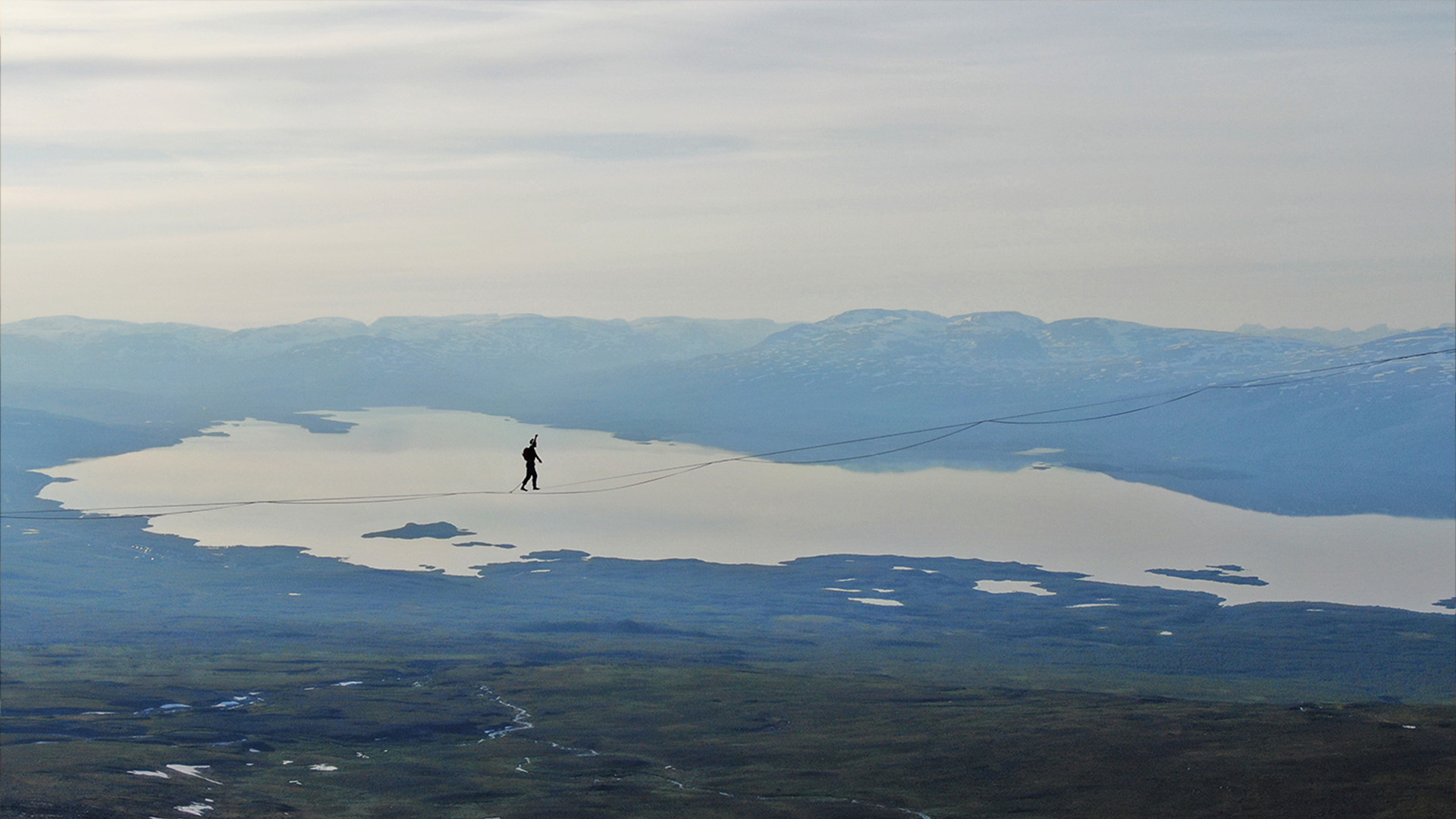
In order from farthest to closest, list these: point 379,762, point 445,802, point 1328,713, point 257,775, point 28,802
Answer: point 1328,713, point 379,762, point 257,775, point 445,802, point 28,802

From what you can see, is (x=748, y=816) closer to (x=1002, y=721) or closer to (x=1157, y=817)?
(x=1157, y=817)

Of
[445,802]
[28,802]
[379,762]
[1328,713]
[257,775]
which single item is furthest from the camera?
[1328,713]

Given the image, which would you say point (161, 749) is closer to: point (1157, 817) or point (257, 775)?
point (257, 775)

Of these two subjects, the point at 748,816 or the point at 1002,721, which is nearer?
the point at 748,816

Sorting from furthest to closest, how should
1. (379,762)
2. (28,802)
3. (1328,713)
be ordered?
(1328,713), (379,762), (28,802)

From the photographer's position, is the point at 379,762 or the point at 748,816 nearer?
the point at 748,816

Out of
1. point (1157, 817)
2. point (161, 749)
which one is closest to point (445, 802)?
point (161, 749)

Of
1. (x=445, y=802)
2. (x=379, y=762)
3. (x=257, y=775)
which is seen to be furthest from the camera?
(x=379, y=762)

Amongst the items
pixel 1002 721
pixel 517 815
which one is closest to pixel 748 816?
pixel 517 815
